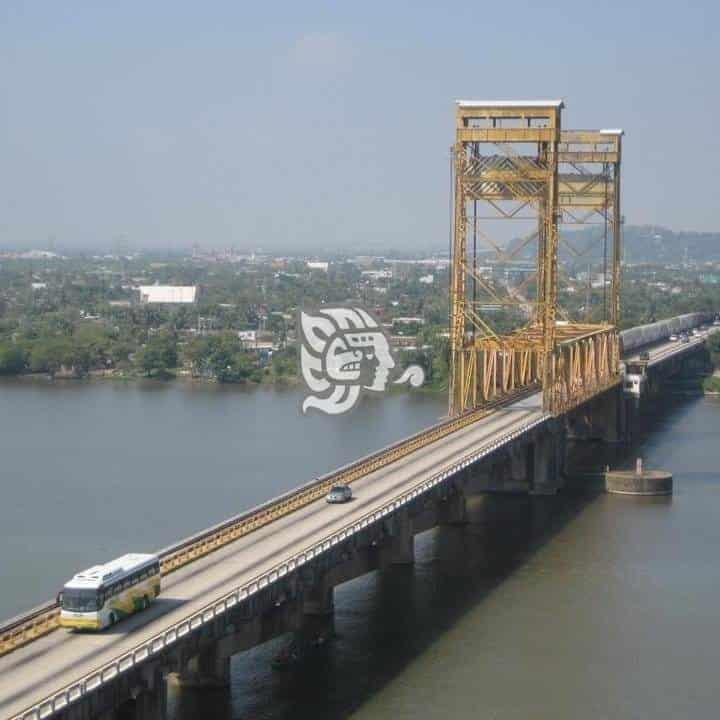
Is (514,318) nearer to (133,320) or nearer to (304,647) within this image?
(133,320)

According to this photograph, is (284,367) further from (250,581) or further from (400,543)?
(250,581)

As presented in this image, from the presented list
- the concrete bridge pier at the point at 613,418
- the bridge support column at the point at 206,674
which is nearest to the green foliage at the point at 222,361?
the concrete bridge pier at the point at 613,418

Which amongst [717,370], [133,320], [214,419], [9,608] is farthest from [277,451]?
[133,320]

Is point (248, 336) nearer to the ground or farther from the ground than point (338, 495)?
nearer to the ground

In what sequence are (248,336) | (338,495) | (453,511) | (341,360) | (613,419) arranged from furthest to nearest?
(248,336), (341,360), (613,419), (453,511), (338,495)

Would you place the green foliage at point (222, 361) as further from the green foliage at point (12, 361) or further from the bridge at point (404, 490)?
the bridge at point (404, 490)

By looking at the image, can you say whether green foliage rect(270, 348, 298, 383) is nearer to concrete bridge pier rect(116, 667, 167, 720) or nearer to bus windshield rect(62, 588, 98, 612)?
bus windshield rect(62, 588, 98, 612)

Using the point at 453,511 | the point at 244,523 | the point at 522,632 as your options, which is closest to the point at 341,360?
the point at 453,511
